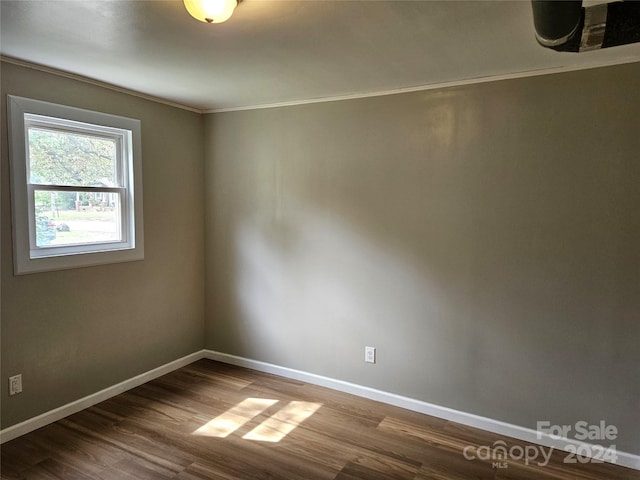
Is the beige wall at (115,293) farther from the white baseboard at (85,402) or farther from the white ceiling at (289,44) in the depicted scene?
the white ceiling at (289,44)

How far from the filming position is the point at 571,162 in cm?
251

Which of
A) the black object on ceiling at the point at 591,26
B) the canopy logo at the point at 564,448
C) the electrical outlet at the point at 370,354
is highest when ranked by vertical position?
the black object on ceiling at the point at 591,26

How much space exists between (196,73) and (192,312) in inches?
88.6

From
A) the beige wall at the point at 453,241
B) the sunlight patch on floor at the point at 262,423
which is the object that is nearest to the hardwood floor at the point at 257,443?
the sunlight patch on floor at the point at 262,423

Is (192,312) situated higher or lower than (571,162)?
lower

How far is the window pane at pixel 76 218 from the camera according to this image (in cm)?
276

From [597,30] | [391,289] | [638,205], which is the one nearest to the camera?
[597,30]

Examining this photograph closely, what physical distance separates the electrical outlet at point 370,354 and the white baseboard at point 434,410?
0.24 meters

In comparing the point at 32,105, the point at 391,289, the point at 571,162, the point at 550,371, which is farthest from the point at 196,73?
the point at 550,371

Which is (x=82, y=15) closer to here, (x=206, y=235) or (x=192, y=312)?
(x=206, y=235)

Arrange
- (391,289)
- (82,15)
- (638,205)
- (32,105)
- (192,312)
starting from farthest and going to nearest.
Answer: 1. (192,312)
2. (391,289)
3. (32,105)
4. (638,205)
5. (82,15)

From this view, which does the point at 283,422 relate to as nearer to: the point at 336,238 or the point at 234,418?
the point at 234,418

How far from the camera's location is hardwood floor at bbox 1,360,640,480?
2359 mm

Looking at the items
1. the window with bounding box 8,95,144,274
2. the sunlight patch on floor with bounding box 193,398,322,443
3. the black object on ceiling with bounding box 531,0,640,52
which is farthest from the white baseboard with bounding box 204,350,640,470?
the black object on ceiling with bounding box 531,0,640,52
